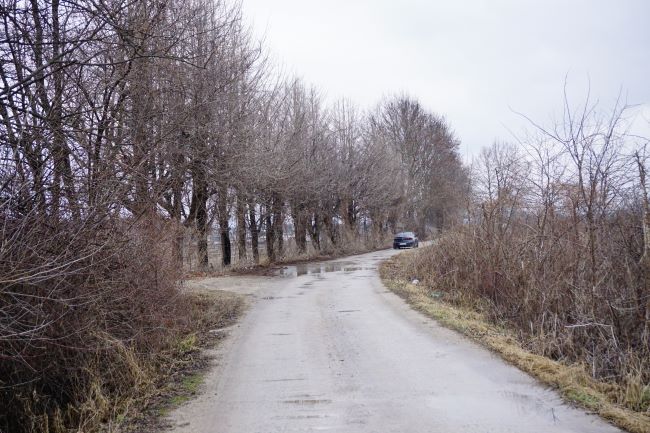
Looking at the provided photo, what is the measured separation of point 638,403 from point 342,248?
106 feet

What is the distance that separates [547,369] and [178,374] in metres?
A: 4.81

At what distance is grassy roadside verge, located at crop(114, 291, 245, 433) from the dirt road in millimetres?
223

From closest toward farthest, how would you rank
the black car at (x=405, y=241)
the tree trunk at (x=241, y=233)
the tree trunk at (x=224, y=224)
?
the tree trunk at (x=224, y=224) → the tree trunk at (x=241, y=233) → the black car at (x=405, y=241)

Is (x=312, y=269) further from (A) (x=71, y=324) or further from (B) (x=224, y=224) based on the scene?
(A) (x=71, y=324)

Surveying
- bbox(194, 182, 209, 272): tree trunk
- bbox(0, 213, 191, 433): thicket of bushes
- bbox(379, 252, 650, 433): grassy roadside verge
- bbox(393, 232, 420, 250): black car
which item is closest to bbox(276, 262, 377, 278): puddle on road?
bbox(194, 182, 209, 272): tree trunk

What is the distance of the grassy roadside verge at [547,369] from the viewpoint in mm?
5367

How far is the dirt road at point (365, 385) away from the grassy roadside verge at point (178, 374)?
22cm

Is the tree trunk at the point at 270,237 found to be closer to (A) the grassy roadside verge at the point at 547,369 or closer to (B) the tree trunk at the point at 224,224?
(B) the tree trunk at the point at 224,224

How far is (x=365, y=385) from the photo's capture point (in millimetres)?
6746

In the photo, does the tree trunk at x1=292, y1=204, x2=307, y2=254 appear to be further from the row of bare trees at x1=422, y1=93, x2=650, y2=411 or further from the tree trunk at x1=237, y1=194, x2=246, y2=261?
the row of bare trees at x1=422, y1=93, x2=650, y2=411

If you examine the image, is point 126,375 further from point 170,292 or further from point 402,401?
point 402,401

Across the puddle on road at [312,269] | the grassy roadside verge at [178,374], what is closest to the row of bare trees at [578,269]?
the grassy roadside verge at [178,374]

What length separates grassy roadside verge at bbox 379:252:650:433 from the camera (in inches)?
211

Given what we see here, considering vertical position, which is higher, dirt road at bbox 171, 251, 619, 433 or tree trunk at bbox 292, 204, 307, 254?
tree trunk at bbox 292, 204, 307, 254
